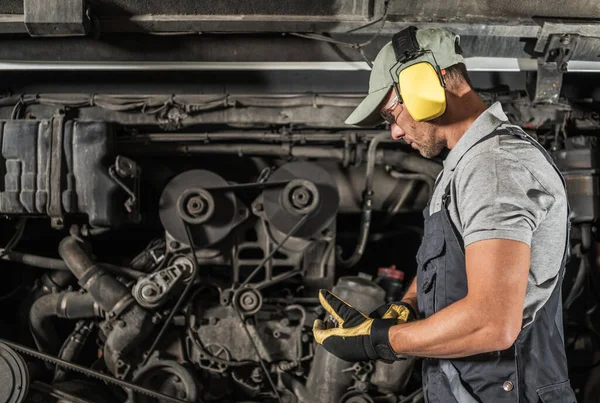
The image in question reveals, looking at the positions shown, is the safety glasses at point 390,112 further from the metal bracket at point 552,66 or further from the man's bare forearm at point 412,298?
the metal bracket at point 552,66

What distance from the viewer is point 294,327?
2.66 metres

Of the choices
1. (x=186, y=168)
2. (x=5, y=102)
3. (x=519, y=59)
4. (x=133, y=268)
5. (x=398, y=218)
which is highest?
(x=519, y=59)

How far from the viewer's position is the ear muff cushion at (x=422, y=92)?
5.23 feet

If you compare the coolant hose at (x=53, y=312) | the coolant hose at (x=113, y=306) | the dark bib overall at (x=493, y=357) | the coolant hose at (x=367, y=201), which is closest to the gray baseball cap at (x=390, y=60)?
the dark bib overall at (x=493, y=357)

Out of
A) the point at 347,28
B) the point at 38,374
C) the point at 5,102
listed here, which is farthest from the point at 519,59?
the point at 38,374

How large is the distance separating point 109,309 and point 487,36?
6.72 ft

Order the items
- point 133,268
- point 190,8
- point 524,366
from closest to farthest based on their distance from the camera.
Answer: point 524,366 < point 190,8 < point 133,268

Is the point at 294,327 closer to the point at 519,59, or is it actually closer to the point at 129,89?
the point at 129,89

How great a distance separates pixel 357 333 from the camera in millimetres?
1722

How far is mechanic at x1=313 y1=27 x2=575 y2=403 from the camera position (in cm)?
139

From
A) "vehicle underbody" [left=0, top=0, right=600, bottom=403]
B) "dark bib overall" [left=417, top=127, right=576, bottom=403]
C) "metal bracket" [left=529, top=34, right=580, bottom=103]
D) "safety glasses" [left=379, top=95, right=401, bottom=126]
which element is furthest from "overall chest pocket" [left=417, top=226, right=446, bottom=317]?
"metal bracket" [left=529, top=34, right=580, bottom=103]

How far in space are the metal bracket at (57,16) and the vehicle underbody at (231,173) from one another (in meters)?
0.06

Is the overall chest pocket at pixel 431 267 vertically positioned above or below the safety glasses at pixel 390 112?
below

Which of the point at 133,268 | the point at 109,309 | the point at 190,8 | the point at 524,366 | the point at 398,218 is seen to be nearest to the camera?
the point at 524,366
